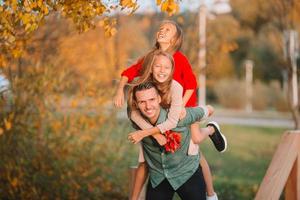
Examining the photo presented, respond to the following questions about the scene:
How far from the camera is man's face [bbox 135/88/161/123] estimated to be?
3463mm

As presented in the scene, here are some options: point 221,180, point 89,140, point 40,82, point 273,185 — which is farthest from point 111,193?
point 273,185

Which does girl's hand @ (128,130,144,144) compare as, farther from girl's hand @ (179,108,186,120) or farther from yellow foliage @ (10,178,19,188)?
yellow foliage @ (10,178,19,188)

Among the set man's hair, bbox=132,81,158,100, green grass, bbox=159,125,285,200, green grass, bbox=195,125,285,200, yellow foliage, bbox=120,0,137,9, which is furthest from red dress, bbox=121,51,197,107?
green grass, bbox=195,125,285,200

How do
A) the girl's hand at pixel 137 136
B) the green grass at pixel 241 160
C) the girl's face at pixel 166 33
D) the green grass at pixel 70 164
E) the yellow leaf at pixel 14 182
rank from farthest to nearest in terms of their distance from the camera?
the green grass at pixel 241 160 < the green grass at pixel 70 164 < the yellow leaf at pixel 14 182 < the girl's face at pixel 166 33 < the girl's hand at pixel 137 136

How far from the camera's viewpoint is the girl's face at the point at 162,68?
3465 millimetres

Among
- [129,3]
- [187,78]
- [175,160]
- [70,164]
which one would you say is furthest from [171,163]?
[70,164]

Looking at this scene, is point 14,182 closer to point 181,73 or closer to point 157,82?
point 181,73

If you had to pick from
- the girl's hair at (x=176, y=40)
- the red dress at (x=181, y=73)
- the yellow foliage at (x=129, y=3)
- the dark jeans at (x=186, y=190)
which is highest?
the yellow foliage at (x=129, y=3)

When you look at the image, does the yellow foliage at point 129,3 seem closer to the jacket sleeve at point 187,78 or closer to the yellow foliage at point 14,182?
the jacket sleeve at point 187,78

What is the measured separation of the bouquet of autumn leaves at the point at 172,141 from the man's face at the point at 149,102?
0.48ft

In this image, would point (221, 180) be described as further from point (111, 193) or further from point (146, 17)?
point (146, 17)

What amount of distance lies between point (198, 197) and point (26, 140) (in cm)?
341

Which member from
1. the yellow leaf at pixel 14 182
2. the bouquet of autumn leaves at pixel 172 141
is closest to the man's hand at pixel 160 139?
the bouquet of autumn leaves at pixel 172 141

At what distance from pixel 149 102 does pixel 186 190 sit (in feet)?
2.01
